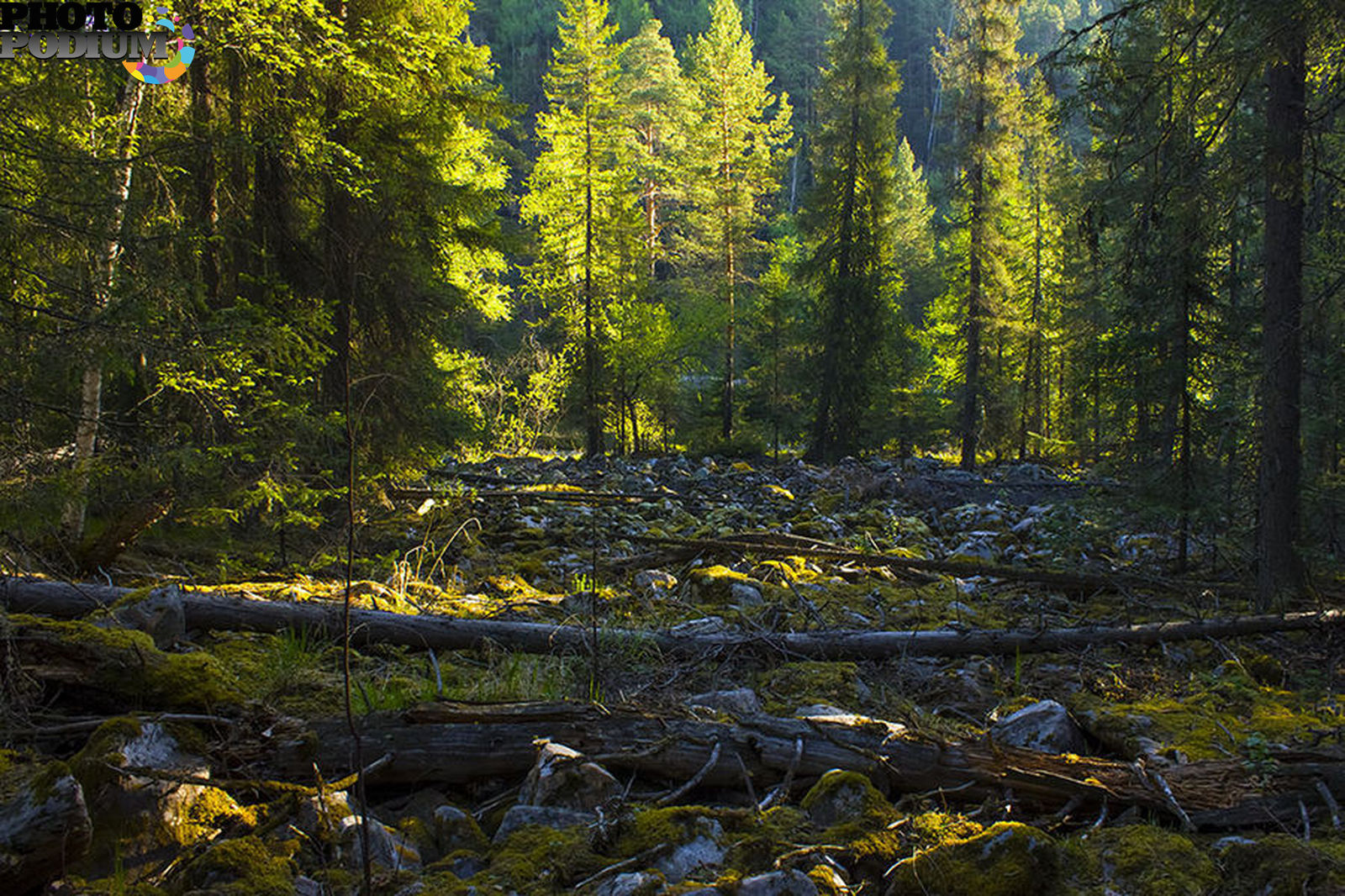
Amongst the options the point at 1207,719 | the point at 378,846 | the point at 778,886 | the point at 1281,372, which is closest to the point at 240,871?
the point at 378,846

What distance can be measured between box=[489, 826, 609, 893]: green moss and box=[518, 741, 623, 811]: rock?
0.62ft

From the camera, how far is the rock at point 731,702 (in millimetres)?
3767

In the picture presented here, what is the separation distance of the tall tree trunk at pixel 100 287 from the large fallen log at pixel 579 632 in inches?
36.4

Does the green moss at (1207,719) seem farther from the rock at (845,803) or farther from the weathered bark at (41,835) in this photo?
the weathered bark at (41,835)

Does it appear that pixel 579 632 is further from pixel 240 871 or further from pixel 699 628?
pixel 240 871

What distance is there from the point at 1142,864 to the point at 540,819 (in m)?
1.92

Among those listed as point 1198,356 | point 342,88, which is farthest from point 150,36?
point 1198,356

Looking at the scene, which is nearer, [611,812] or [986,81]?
[611,812]

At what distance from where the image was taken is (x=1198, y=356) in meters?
8.78

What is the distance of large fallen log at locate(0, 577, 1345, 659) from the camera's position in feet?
14.2

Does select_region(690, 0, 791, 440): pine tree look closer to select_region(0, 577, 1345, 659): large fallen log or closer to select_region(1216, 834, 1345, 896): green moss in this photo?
select_region(0, 577, 1345, 659): large fallen log

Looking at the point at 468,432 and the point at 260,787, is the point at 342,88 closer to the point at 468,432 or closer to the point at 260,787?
the point at 468,432

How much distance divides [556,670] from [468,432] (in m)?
6.50

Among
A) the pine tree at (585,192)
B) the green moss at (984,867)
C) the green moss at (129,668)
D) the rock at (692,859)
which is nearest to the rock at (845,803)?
the green moss at (984,867)
